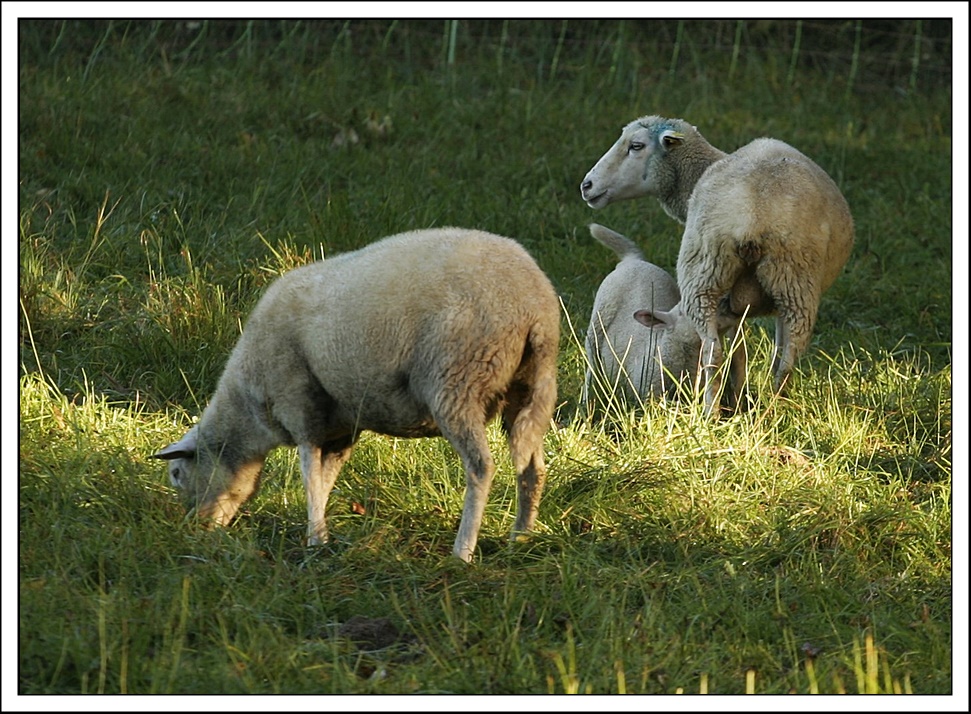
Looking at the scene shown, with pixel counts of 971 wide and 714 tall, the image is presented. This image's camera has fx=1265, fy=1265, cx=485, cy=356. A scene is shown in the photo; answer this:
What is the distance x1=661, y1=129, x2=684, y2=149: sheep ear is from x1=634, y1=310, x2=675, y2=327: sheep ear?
0.96 metres

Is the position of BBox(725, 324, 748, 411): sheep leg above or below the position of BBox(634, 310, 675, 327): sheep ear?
below

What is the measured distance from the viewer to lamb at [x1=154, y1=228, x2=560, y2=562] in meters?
4.05

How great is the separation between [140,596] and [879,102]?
9.19 metres

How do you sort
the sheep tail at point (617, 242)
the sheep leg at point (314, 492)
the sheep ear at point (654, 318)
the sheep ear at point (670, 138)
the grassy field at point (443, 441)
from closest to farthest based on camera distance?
1. the grassy field at point (443, 441)
2. the sheep leg at point (314, 492)
3. the sheep ear at point (654, 318)
4. the sheep ear at point (670, 138)
5. the sheep tail at point (617, 242)

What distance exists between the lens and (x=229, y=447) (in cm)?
464

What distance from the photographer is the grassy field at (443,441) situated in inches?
→ 145

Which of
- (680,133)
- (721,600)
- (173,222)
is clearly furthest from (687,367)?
(173,222)

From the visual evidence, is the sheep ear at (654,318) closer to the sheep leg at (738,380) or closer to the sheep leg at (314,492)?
the sheep leg at (738,380)

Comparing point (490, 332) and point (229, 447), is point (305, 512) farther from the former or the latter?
point (490, 332)

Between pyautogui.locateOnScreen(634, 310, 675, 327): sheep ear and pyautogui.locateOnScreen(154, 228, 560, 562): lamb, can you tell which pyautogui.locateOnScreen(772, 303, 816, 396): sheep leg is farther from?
pyautogui.locateOnScreen(154, 228, 560, 562): lamb

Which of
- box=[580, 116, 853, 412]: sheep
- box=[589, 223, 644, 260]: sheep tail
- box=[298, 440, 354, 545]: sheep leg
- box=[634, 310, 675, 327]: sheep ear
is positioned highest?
box=[580, 116, 853, 412]: sheep

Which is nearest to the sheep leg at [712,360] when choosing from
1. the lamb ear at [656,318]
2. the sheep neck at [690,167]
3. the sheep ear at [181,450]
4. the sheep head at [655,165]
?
the lamb ear at [656,318]

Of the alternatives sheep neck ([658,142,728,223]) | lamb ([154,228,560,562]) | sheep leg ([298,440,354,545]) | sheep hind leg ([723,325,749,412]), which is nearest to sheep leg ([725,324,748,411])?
sheep hind leg ([723,325,749,412])

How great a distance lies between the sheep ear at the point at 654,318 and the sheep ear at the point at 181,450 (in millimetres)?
2107
